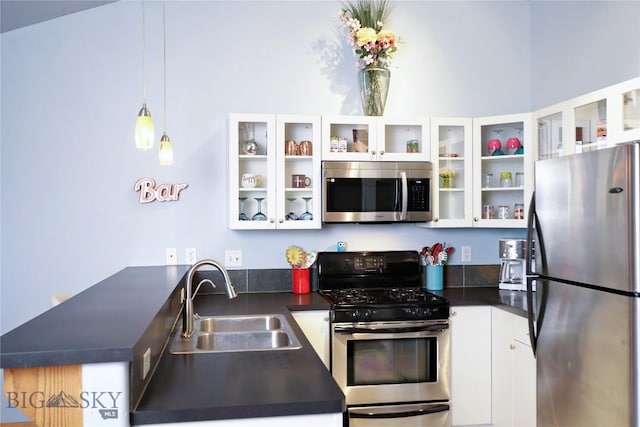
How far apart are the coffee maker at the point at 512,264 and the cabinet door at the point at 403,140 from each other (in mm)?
789

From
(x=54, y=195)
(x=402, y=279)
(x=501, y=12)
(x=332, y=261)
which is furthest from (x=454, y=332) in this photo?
(x=54, y=195)

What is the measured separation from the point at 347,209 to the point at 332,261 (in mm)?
419

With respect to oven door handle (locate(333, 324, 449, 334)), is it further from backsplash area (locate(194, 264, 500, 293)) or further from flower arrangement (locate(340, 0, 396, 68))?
flower arrangement (locate(340, 0, 396, 68))

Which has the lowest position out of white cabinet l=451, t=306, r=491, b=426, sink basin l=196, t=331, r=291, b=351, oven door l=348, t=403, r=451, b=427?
oven door l=348, t=403, r=451, b=427

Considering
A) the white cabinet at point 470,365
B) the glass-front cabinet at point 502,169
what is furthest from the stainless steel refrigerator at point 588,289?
the glass-front cabinet at point 502,169

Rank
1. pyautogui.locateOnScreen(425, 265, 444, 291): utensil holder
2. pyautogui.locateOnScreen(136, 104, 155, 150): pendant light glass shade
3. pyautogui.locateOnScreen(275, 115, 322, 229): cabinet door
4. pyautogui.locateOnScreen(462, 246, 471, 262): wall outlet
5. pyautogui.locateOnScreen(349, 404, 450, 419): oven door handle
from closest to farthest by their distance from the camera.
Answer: pyautogui.locateOnScreen(136, 104, 155, 150): pendant light glass shade
pyautogui.locateOnScreen(349, 404, 450, 419): oven door handle
pyautogui.locateOnScreen(275, 115, 322, 229): cabinet door
pyautogui.locateOnScreen(425, 265, 444, 291): utensil holder
pyautogui.locateOnScreen(462, 246, 471, 262): wall outlet

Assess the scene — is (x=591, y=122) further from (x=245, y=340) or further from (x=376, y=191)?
(x=245, y=340)

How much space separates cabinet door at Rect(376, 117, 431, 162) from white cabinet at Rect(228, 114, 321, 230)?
423 mm

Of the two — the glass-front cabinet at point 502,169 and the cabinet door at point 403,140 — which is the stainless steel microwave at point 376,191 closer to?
the cabinet door at point 403,140

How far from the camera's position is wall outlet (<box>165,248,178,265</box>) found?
11.2ft

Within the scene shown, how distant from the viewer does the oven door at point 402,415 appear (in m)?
2.92

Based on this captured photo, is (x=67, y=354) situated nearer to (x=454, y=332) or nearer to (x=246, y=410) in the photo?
(x=246, y=410)

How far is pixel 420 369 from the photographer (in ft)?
10.1

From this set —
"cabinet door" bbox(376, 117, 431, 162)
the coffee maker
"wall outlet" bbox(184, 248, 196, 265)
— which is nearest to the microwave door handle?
"cabinet door" bbox(376, 117, 431, 162)
